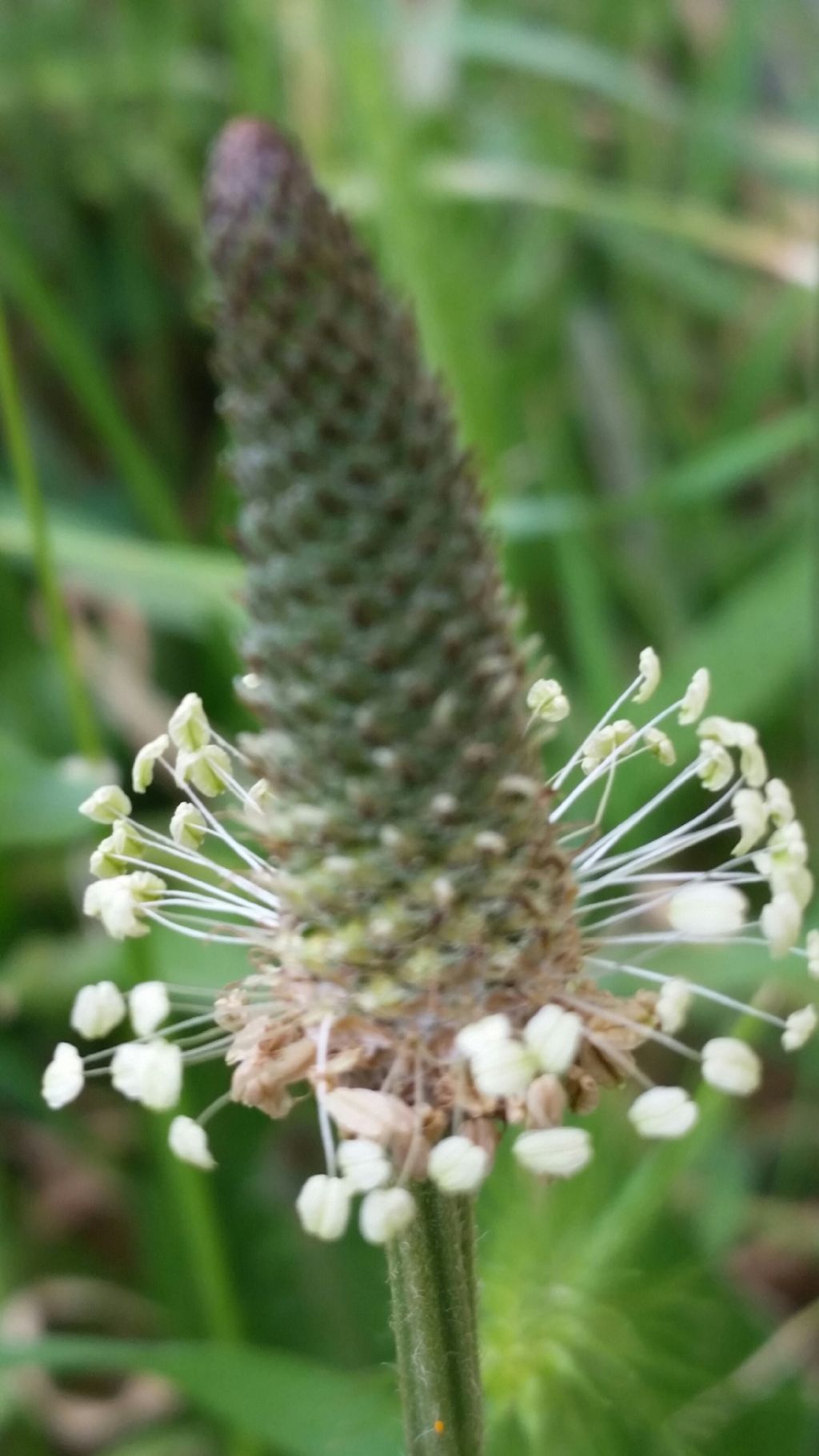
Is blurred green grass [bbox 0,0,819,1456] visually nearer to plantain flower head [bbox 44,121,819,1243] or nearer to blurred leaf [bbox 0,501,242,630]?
blurred leaf [bbox 0,501,242,630]

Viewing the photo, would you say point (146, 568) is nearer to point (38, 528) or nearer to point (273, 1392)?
point (38, 528)

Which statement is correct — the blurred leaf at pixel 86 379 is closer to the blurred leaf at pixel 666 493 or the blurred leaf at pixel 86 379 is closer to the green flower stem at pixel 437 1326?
the blurred leaf at pixel 666 493

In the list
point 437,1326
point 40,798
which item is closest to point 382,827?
point 437,1326

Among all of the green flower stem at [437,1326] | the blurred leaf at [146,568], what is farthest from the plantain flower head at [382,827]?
the blurred leaf at [146,568]

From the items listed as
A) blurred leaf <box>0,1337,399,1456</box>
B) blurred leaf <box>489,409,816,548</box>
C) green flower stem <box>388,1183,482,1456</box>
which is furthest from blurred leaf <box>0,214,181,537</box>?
green flower stem <box>388,1183,482,1456</box>

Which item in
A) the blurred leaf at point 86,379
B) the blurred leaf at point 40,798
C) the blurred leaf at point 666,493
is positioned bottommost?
the blurred leaf at point 40,798
